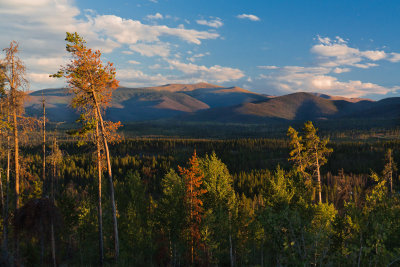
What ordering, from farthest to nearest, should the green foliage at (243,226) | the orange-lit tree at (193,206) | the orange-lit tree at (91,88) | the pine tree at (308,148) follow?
the pine tree at (308,148), the orange-lit tree at (193,206), the orange-lit tree at (91,88), the green foliage at (243,226)

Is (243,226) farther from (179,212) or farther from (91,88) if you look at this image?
(91,88)

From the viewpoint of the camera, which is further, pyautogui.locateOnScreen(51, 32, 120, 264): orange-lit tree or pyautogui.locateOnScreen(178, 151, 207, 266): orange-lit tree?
pyautogui.locateOnScreen(178, 151, 207, 266): orange-lit tree

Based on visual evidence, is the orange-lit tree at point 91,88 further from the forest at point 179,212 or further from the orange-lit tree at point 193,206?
the orange-lit tree at point 193,206

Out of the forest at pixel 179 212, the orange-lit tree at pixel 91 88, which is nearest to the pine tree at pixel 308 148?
the forest at pixel 179 212

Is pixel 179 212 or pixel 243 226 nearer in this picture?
pixel 179 212

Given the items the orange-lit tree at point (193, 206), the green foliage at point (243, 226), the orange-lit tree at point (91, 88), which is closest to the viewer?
the green foliage at point (243, 226)

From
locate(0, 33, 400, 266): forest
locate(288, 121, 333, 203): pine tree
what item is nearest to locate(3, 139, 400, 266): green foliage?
locate(0, 33, 400, 266): forest

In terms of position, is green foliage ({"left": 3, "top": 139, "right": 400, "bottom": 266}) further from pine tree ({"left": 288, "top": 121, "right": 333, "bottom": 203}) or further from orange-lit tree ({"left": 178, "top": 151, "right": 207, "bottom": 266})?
pine tree ({"left": 288, "top": 121, "right": 333, "bottom": 203})

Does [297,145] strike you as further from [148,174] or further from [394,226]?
[148,174]

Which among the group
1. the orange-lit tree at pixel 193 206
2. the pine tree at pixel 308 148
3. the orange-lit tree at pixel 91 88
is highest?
the orange-lit tree at pixel 91 88

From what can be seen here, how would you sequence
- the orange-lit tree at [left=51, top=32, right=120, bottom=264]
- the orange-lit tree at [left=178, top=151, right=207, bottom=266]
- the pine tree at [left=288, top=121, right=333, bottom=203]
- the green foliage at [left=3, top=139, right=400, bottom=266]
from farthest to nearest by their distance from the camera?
the pine tree at [left=288, top=121, right=333, bottom=203]
the orange-lit tree at [left=178, top=151, right=207, bottom=266]
the orange-lit tree at [left=51, top=32, right=120, bottom=264]
the green foliage at [left=3, top=139, right=400, bottom=266]

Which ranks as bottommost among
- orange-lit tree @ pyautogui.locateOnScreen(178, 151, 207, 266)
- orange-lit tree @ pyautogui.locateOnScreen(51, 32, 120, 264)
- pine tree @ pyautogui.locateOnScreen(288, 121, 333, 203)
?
orange-lit tree @ pyautogui.locateOnScreen(178, 151, 207, 266)

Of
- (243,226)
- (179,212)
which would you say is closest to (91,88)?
(179,212)

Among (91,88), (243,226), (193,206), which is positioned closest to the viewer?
(91,88)
